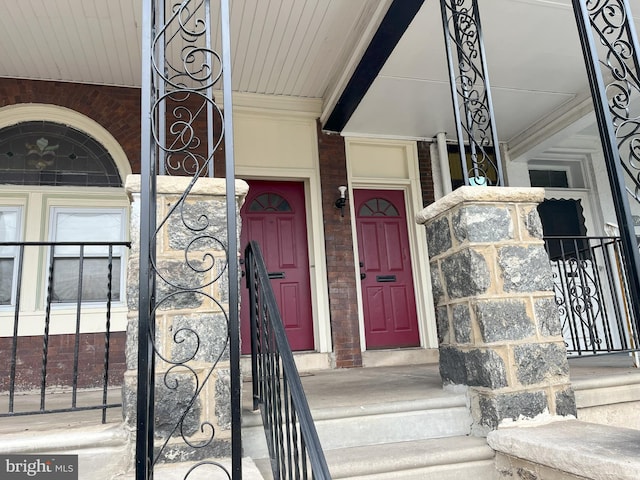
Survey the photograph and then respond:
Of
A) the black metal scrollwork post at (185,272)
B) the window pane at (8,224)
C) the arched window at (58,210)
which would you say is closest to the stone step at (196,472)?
the black metal scrollwork post at (185,272)

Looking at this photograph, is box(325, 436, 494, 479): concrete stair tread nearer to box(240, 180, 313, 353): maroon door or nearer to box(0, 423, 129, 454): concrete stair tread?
box(0, 423, 129, 454): concrete stair tread

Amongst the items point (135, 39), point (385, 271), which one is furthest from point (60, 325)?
point (385, 271)

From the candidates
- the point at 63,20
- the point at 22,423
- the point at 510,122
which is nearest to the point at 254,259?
the point at 22,423

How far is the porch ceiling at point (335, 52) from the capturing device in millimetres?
3492

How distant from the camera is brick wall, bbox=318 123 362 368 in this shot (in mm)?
4500

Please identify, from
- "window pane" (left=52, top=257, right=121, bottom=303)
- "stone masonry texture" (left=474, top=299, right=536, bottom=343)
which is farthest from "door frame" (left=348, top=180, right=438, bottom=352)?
"stone masonry texture" (left=474, top=299, right=536, bottom=343)

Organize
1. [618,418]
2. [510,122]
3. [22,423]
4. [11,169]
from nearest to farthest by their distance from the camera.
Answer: [22,423] → [618,418] → [11,169] → [510,122]

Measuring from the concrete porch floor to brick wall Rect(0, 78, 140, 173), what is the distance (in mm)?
2193

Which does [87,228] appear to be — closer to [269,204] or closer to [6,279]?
[6,279]

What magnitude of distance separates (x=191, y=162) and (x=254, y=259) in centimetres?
251

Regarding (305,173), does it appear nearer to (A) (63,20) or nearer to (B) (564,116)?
(A) (63,20)

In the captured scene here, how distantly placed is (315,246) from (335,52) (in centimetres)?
188

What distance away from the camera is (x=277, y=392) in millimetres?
1767

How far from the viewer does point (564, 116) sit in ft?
15.7
